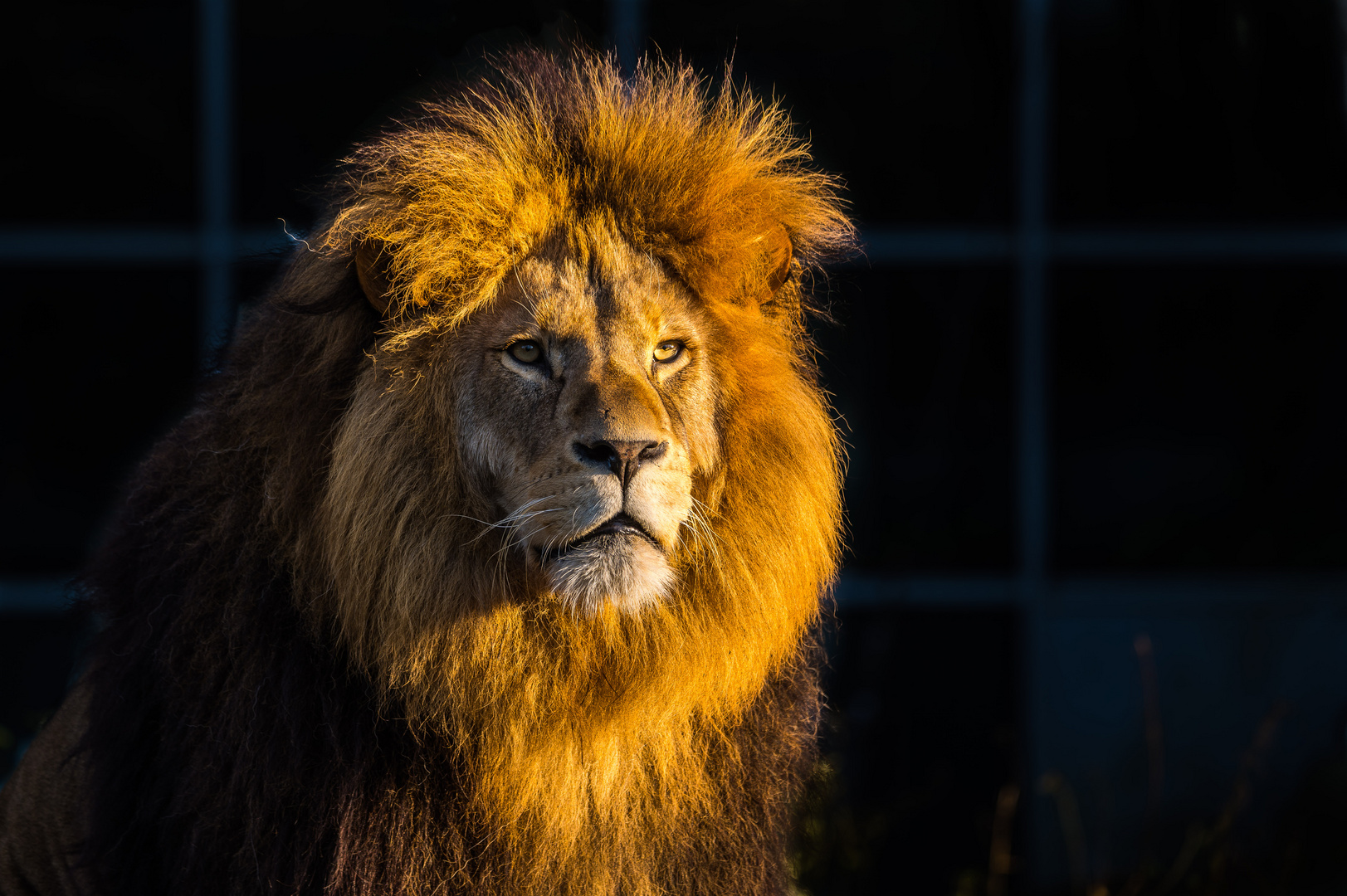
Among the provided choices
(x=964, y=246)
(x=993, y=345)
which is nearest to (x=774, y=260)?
(x=964, y=246)

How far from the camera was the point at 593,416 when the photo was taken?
172 cm

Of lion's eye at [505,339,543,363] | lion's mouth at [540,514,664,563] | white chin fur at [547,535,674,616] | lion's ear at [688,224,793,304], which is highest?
lion's ear at [688,224,793,304]

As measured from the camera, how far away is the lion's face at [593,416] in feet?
5.65

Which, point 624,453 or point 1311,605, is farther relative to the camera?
point 1311,605

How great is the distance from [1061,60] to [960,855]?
10.3 ft

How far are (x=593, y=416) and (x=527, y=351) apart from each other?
202mm

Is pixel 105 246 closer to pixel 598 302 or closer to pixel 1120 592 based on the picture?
pixel 598 302

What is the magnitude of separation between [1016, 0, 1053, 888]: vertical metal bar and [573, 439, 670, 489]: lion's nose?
324cm

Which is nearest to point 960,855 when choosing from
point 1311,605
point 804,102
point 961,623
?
point 961,623

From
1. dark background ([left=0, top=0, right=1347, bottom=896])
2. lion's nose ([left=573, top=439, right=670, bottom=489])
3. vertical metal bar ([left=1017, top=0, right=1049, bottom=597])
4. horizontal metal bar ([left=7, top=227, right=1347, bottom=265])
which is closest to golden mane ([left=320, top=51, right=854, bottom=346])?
lion's nose ([left=573, top=439, right=670, bottom=489])

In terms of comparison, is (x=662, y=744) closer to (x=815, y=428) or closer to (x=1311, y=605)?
(x=815, y=428)

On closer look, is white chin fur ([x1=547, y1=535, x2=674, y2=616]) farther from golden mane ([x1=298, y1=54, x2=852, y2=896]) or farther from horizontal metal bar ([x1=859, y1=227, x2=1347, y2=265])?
horizontal metal bar ([x1=859, y1=227, x2=1347, y2=265])

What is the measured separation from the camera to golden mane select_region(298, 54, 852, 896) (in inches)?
73.6

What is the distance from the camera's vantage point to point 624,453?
5.58 feet
